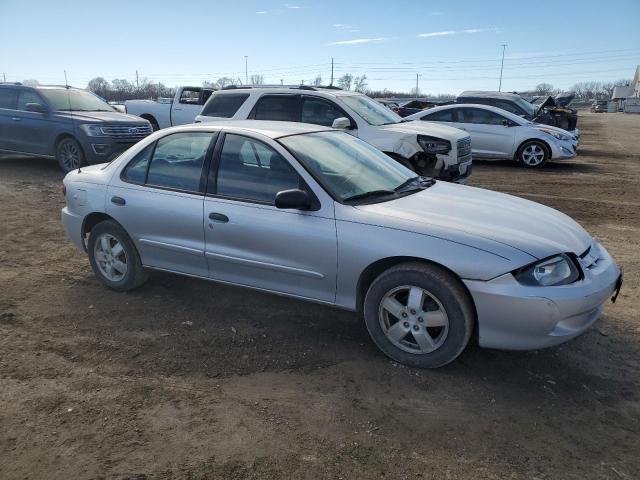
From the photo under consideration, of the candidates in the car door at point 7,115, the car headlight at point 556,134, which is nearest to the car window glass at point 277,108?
the car door at point 7,115

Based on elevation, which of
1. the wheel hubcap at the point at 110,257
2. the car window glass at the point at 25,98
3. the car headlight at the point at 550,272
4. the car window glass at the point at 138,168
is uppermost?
the car window glass at the point at 25,98

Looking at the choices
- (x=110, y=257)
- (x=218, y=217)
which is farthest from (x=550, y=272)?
(x=110, y=257)

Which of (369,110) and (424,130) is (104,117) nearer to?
(369,110)

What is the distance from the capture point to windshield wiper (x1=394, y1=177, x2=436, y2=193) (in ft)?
13.8

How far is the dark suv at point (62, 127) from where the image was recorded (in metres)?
10.5

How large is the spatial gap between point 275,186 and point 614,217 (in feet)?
20.0

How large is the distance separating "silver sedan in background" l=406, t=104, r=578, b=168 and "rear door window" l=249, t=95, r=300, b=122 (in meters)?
4.99

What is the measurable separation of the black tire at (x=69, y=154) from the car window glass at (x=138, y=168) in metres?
6.76

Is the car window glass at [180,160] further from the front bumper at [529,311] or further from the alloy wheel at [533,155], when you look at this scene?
the alloy wheel at [533,155]

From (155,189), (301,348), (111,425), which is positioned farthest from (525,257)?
(155,189)

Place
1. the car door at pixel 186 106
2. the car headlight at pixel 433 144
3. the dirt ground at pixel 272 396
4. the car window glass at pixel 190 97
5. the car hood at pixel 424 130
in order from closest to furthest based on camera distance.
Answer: the dirt ground at pixel 272 396 → the car headlight at pixel 433 144 → the car hood at pixel 424 130 → the car door at pixel 186 106 → the car window glass at pixel 190 97

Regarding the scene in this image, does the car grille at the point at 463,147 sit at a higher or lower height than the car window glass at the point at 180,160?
lower

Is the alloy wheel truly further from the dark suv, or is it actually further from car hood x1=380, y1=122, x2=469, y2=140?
the dark suv

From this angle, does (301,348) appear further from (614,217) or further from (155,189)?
(614,217)
